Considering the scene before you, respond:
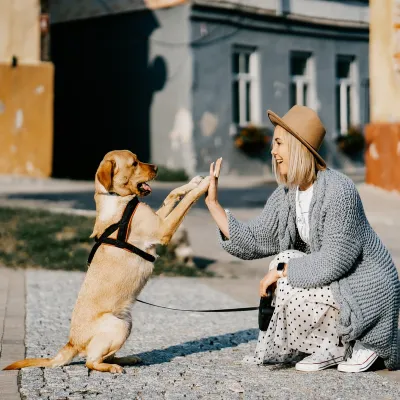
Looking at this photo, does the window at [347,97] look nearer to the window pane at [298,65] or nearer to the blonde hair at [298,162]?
the window pane at [298,65]

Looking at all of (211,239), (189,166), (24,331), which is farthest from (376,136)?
(24,331)

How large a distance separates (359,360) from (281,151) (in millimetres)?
1227

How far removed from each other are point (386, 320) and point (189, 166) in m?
15.6

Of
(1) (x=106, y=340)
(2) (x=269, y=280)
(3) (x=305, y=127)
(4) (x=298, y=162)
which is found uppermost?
(3) (x=305, y=127)

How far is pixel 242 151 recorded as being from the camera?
2147cm

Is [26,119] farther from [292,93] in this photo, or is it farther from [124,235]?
[124,235]

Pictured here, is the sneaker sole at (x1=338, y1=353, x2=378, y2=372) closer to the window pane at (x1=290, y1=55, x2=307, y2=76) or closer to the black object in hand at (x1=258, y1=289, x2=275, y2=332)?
the black object in hand at (x1=258, y1=289, x2=275, y2=332)

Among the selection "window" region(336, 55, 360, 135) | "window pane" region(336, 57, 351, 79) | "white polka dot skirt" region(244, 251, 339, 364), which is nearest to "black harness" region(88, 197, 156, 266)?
"white polka dot skirt" region(244, 251, 339, 364)

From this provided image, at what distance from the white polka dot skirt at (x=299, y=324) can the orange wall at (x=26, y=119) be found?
1423 centimetres

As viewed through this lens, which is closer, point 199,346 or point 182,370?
point 182,370

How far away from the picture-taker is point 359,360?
202 inches

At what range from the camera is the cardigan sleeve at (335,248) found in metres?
4.94

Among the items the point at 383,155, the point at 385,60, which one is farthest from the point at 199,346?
the point at 385,60

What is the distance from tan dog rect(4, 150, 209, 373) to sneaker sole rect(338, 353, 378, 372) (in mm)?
1192
